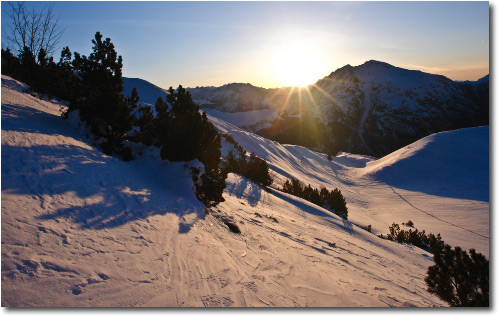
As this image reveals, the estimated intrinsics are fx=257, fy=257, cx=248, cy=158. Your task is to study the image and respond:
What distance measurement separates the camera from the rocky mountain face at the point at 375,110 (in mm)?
91062

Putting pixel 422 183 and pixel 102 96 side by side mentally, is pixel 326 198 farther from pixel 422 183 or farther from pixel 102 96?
pixel 422 183

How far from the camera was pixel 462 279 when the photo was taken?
4504mm

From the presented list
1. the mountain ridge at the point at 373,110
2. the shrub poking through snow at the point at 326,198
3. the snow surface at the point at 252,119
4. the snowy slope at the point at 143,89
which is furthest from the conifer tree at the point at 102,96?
the snow surface at the point at 252,119

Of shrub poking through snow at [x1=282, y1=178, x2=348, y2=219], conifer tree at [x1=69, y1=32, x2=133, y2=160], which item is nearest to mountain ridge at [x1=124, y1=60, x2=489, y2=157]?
shrub poking through snow at [x1=282, y1=178, x2=348, y2=219]

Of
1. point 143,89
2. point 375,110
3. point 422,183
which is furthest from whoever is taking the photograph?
point 375,110

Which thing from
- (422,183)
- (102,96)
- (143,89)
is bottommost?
(422,183)

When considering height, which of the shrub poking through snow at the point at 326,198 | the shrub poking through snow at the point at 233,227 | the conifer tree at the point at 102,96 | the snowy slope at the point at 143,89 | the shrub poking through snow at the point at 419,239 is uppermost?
the snowy slope at the point at 143,89

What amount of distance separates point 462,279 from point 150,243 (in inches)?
213

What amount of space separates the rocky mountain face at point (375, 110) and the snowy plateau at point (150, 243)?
233 ft

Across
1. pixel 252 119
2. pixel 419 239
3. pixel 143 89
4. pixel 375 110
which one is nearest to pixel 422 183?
pixel 419 239

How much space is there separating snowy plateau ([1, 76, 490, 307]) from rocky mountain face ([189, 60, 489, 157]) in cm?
7100

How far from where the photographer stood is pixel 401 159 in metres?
27.9

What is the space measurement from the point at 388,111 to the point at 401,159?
320 feet

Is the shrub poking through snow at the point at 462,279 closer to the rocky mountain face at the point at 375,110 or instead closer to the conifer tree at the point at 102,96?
the conifer tree at the point at 102,96
